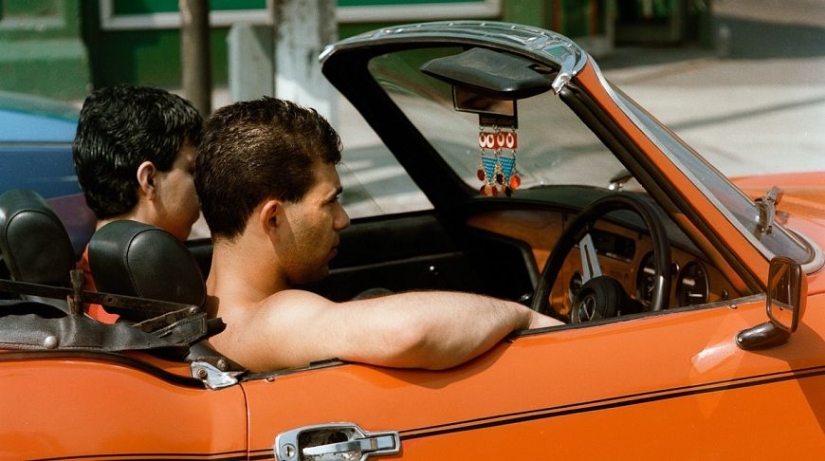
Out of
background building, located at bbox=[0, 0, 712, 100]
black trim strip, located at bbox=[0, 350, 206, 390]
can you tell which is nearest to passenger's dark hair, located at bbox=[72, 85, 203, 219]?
black trim strip, located at bbox=[0, 350, 206, 390]

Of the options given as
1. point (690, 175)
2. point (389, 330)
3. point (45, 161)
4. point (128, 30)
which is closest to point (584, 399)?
point (389, 330)

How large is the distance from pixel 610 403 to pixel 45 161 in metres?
2.82

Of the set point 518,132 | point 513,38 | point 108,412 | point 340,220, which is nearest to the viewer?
point 108,412

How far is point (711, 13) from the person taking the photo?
1527 cm

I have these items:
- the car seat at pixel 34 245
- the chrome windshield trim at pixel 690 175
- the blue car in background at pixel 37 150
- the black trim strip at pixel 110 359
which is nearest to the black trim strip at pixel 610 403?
the chrome windshield trim at pixel 690 175

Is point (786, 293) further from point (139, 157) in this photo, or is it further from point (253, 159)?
point (139, 157)

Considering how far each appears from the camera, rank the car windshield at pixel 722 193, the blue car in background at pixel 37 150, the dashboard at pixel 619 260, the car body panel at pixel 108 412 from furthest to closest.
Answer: the blue car in background at pixel 37 150
the dashboard at pixel 619 260
the car windshield at pixel 722 193
the car body panel at pixel 108 412

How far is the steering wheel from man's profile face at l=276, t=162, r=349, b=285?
612 mm

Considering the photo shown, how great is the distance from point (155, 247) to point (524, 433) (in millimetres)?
833

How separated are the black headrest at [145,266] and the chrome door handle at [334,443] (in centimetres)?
46

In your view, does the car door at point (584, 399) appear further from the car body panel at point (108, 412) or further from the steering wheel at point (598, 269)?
the steering wheel at point (598, 269)

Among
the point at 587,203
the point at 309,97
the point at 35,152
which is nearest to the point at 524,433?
the point at 587,203

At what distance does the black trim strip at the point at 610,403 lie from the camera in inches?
85.9

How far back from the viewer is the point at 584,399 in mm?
2260
